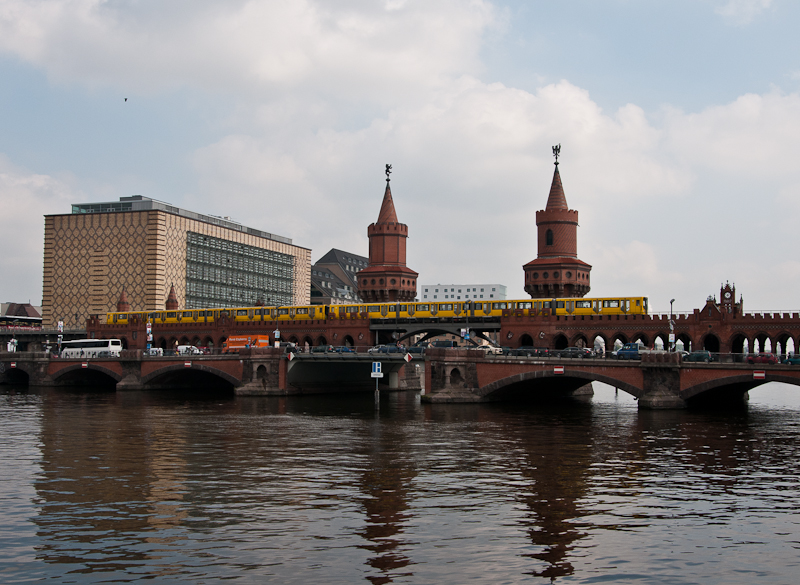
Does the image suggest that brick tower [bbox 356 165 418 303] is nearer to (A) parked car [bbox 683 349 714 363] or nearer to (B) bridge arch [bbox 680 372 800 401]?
(B) bridge arch [bbox 680 372 800 401]

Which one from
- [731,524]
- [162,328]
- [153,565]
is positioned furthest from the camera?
[162,328]

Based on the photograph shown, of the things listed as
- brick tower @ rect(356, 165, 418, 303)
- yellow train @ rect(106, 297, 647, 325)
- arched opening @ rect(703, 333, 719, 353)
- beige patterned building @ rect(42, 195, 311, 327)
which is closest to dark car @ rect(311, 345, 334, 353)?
yellow train @ rect(106, 297, 647, 325)

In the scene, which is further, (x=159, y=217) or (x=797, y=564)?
(x=159, y=217)

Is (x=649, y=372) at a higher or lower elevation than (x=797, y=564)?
higher

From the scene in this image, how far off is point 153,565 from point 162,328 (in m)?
103

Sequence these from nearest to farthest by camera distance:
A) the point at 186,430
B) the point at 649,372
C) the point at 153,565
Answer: the point at 153,565, the point at 186,430, the point at 649,372

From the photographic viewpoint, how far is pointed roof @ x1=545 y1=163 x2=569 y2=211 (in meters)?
100

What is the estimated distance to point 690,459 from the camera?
38.2 m

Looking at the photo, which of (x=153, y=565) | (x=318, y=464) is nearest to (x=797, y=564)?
(x=153, y=565)

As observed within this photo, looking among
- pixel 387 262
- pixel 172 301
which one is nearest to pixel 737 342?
pixel 387 262

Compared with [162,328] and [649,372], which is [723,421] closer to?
[649,372]

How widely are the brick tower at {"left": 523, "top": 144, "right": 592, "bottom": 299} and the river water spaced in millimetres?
44698

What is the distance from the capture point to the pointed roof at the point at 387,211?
114562 mm

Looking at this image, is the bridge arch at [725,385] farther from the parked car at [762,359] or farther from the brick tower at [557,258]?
the brick tower at [557,258]
